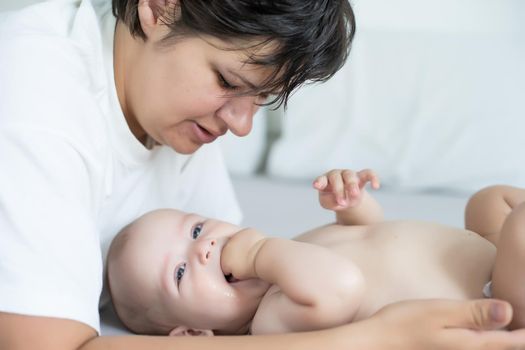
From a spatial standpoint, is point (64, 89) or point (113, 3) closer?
point (64, 89)

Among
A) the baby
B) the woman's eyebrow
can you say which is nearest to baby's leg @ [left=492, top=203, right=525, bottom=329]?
the baby

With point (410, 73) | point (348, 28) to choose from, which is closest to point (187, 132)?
point (348, 28)

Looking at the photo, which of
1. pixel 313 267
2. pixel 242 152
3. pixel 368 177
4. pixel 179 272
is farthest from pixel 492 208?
pixel 242 152

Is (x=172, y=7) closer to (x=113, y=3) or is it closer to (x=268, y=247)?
(x=113, y=3)

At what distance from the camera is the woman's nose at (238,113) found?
3.61ft

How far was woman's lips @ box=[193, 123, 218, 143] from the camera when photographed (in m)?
1.15

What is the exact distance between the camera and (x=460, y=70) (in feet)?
6.24

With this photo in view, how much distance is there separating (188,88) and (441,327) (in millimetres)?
468

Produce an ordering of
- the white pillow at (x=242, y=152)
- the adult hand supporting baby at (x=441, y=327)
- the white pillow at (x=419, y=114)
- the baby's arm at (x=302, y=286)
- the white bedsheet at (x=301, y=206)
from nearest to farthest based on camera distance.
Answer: the adult hand supporting baby at (x=441, y=327), the baby's arm at (x=302, y=286), the white bedsheet at (x=301, y=206), the white pillow at (x=419, y=114), the white pillow at (x=242, y=152)

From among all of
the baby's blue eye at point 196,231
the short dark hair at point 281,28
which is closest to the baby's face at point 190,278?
the baby's blue eye at point 196,231

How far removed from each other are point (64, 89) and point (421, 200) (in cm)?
100

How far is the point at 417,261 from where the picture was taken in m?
1.01

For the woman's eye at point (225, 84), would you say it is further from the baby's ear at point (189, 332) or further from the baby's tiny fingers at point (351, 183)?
the baby's ear at point (189, 332)

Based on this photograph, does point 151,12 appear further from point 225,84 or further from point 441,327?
point 441,327
